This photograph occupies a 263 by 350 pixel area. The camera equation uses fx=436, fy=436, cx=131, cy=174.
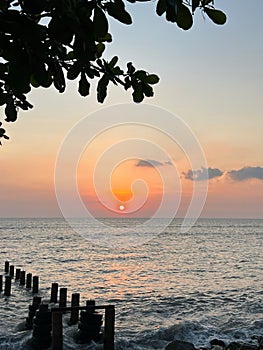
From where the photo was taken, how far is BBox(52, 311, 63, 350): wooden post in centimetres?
1181

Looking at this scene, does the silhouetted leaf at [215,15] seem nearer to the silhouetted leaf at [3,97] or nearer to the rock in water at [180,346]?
the silhouetted leaf at [3,97]

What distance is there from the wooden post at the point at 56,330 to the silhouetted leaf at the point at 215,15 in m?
11.0

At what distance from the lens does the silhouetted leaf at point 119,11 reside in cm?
197

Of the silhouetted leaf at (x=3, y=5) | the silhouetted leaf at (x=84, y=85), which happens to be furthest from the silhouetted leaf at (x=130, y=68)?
the silhouetted leaf at (x=3, y=5)

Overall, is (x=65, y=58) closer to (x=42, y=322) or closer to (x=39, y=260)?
(x=42, y=322)

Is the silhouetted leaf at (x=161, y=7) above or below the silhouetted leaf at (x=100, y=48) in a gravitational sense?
below

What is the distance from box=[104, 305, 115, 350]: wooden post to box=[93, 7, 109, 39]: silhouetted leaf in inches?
459

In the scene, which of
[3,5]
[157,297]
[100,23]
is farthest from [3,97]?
[157,297]

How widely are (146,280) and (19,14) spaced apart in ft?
110

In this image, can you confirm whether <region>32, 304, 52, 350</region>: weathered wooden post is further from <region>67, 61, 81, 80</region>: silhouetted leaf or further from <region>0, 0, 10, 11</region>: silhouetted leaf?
<region>0, 0, 10, 11</region>: silhouetted leaf

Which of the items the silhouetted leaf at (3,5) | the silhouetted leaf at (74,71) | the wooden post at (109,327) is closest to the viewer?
the silhouetted leaf at (3,5)

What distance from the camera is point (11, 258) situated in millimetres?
50875

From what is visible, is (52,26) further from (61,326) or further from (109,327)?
(109,327)

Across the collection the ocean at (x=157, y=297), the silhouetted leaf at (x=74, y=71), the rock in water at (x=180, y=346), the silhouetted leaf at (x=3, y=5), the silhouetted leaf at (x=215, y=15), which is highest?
the silhouetted leaf at (x=215, y=15)
